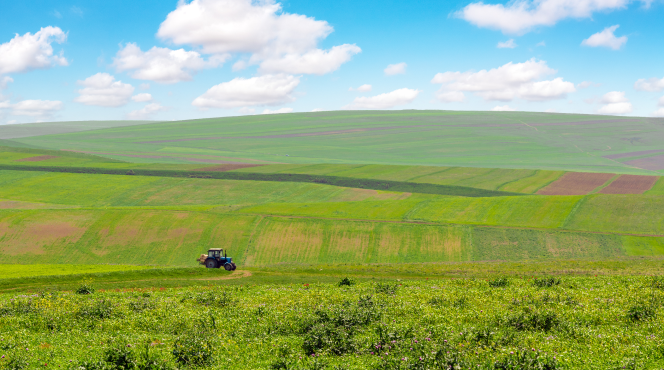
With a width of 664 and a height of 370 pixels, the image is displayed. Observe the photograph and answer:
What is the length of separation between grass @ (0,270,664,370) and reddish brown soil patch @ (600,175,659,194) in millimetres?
103674

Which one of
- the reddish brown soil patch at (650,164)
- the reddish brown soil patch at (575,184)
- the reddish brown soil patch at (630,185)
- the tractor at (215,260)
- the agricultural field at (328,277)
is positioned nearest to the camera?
the agricultural field at (328,277)

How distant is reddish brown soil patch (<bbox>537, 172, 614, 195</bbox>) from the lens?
4920 inches

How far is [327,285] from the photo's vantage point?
36219 millimetres

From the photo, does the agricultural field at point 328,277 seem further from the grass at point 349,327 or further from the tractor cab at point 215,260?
the tractor cab at point 215,260

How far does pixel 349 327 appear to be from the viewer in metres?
22.5

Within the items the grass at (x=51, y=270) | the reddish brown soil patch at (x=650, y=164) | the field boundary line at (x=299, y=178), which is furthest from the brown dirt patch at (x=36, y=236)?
the reddish brown soil patch at (x=650, y=164)

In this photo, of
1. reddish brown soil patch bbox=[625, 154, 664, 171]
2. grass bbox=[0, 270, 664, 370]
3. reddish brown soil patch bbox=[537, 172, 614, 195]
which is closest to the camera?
grass bbox=[0, 270, 664, 370]

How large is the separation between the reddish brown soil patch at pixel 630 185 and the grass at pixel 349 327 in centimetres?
10367

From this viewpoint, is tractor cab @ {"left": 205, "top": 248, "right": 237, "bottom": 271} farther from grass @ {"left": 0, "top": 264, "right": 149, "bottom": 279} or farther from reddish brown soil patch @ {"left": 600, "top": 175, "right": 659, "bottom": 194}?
reddish brown soil patch @ {"left": 600, "top": 175, "right": 659, "bottom": 194}

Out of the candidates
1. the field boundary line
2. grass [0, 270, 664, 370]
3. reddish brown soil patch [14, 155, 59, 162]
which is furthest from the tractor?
reddish brown soil patch [14, 155, 59, 162]

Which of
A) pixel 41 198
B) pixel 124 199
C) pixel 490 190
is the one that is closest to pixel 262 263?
pixel 124 199

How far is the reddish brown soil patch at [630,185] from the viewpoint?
122 m

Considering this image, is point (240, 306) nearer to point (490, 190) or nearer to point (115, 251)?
point (115, 251)

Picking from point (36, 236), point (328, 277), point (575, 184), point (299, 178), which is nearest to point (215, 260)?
point (328, 277)
